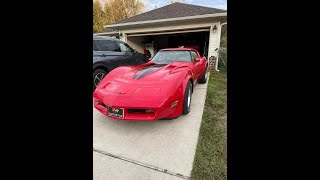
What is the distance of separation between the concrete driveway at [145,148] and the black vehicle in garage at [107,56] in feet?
6.44

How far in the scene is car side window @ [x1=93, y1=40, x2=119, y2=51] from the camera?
4.54m

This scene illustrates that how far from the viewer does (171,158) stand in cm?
184

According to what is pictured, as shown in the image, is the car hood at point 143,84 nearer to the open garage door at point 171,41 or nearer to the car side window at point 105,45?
the car side window at point 105,45

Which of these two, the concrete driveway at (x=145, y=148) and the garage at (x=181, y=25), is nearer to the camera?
the concrete driveway at (x=145, y=148)

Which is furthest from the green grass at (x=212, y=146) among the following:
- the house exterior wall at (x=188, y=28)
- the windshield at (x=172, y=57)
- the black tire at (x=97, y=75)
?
the house exterior wall at (x=188, y=28)

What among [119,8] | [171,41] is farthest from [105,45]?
[119,8]

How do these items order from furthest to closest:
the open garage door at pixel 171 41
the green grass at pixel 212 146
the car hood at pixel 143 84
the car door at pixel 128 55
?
the open garage door at pixel 171 41
the car door at pixel 128 55
the car hood at pixel 143 84
the green grass at pixel 212 146

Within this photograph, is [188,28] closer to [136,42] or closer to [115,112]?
[136,42]

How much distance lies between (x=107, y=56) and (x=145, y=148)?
3.48 meters

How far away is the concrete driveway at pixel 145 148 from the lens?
166cm

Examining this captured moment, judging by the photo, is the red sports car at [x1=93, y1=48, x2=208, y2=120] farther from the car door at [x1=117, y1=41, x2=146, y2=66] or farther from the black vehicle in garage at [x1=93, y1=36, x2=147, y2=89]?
the car door at [x1=117, y1=41, x2=146, y2=66]
